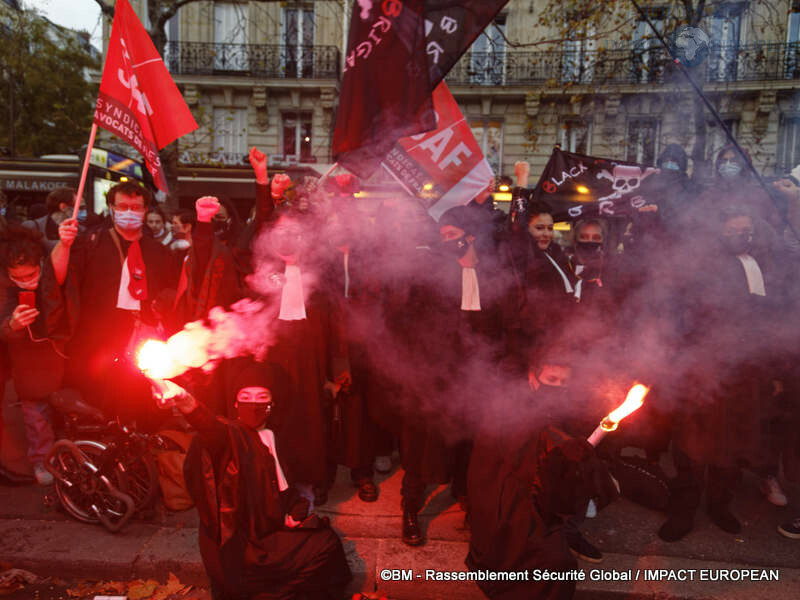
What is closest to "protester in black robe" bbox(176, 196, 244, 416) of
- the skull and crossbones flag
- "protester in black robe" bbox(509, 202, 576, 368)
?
"protester in black robe" bbox(509, 202, 576, 368)

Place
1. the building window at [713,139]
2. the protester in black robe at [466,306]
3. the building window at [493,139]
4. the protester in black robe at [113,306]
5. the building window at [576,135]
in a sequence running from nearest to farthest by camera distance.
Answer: the protester in black robe at [466,306]
the protester in black robe at [113,306]
the building window at [713,139]
the building window at [576,135]
the building window at [493,139]

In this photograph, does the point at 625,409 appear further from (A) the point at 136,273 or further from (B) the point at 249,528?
(A) the point at 136,273

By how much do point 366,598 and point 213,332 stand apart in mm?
1855

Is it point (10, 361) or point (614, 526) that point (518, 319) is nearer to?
point (614, 526)

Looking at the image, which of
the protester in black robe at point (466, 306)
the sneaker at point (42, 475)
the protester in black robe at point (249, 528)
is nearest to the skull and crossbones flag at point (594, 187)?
the protester in black robe at point (466, 306)

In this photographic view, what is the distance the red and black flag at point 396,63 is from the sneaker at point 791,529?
128 inches

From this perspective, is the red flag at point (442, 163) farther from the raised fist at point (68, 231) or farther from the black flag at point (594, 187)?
the raised fist at point (68, 231)

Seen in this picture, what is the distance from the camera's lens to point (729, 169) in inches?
175

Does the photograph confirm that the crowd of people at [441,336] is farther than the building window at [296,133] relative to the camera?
No

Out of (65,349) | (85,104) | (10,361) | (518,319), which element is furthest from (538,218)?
(85,104)

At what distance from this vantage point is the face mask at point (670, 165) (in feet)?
17.2

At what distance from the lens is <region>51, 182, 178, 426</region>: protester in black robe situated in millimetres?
3684

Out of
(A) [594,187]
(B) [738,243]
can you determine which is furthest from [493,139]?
(B) [738,243]

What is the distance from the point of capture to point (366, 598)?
2.96m
